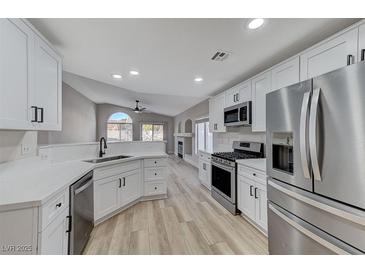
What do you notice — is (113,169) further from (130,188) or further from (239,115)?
(239,115)

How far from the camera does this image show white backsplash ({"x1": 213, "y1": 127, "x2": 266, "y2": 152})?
2.99 meters

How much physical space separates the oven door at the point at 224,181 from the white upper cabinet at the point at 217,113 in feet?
3.32

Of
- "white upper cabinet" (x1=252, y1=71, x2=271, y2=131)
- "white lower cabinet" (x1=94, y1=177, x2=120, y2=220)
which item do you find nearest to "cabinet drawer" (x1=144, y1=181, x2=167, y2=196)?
"white lower cabinet" (x1=94, y1=177, x2=120, y2=220)

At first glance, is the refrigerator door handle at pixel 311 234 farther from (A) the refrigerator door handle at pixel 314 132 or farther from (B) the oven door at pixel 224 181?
(B) the oven door at pixel 224 181

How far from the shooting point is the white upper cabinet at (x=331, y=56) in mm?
1326

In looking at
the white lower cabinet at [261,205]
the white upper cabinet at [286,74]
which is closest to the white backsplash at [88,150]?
the white lower cabinet at [261,205]

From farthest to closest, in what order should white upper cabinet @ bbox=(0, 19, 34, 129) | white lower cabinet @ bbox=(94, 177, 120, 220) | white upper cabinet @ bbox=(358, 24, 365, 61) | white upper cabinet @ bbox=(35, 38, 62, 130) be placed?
white lower cabinet @ bbox=(94, 177, 120, 220), white upper cabinet @ bbox=(35, 38, 62, 130), white upper cabinet @ bbox=(358, 24, 365, 61), white upper cabinet @ bbox=(0, 19, 34, 129)

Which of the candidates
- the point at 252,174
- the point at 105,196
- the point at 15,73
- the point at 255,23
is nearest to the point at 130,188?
the point at 105,196

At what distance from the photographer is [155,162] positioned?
320 centimetres

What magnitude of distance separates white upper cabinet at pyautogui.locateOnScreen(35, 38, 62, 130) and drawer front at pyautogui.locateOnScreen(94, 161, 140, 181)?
30.3 inches

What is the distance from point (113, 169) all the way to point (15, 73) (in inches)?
63.8

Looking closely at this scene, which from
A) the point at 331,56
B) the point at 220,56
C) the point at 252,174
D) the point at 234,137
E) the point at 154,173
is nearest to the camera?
the point at 331,56

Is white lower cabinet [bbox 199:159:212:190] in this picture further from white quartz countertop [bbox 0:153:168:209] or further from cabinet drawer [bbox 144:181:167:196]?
white quartz countertop [bbox 0:153:168:209]
